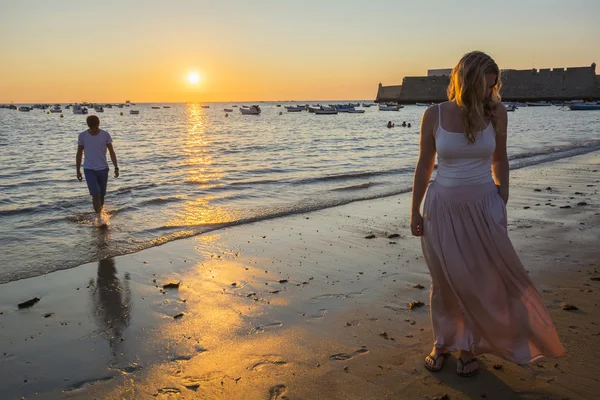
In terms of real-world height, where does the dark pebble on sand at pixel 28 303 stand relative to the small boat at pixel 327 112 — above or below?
below

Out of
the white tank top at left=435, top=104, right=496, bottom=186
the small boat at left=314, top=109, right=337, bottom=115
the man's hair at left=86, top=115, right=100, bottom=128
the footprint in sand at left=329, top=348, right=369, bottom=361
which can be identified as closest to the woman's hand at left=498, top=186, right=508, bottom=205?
the white tank top at left=435, top=104, right=496, bottom=186

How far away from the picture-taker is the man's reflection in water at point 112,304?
4.62 meters

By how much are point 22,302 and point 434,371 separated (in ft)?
15.6

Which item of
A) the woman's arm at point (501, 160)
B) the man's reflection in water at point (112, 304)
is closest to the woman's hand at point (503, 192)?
the woman's arm at point (501, 160)

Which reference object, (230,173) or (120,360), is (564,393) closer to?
(120,360)

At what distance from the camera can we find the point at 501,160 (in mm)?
3471

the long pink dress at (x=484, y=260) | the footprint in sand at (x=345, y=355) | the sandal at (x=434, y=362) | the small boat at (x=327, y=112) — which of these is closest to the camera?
the long pink dress at (x=484, y=260)

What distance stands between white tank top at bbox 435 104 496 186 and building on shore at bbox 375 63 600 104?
9792cm

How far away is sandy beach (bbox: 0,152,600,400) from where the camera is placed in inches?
142

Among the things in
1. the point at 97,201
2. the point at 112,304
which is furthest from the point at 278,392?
the point at 97,201

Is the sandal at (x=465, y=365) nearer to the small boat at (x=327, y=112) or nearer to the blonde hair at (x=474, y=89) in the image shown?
the blonde hair at (x=474, y=89)

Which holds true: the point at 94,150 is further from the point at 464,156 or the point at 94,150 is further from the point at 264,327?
the point at 464,156

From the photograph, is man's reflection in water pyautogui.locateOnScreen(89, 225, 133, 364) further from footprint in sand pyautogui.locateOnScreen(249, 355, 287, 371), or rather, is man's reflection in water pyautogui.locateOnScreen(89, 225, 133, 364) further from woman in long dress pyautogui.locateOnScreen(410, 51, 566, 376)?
woman in long dress pyautogui.locateOnScreen(410, 51, 566, 376)

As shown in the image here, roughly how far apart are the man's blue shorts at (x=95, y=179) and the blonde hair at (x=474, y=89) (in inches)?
326
